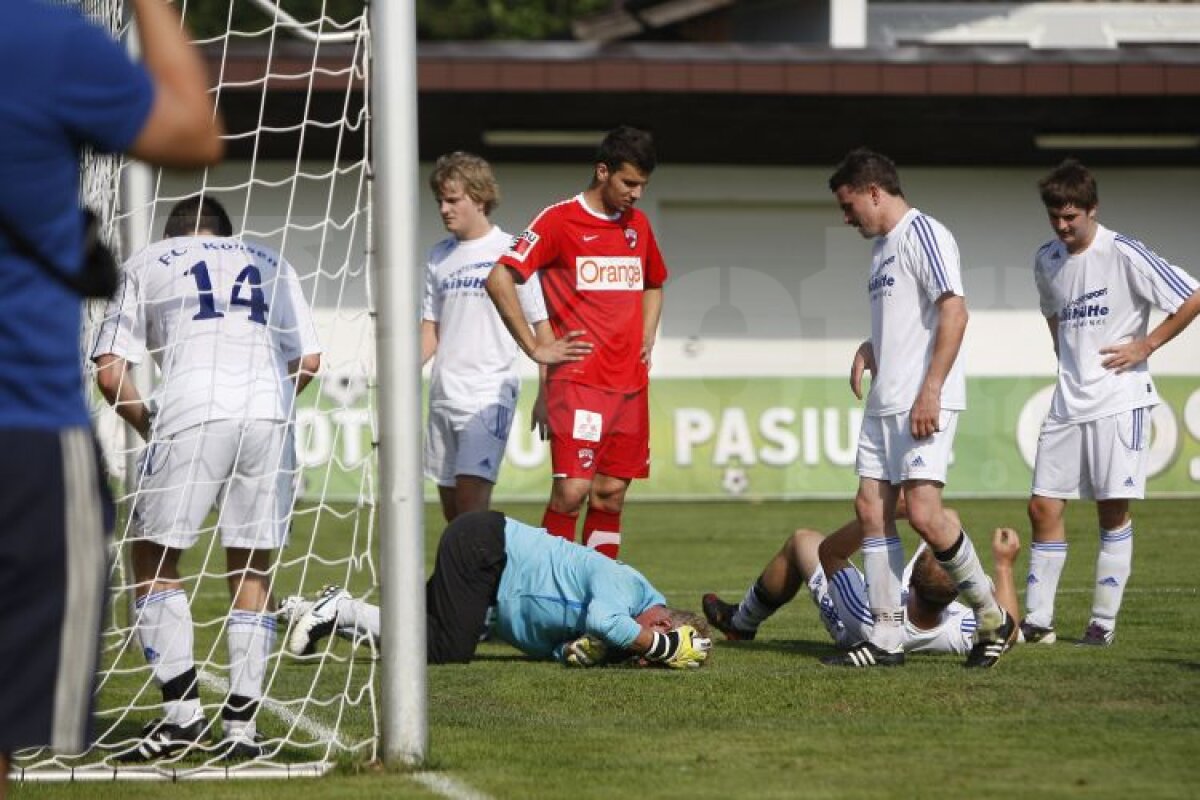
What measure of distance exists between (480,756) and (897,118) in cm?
1678

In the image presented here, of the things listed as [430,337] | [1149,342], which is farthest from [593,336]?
[1149,342]

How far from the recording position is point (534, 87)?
20.4 m

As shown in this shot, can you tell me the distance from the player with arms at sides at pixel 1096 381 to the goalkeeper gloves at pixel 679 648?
66.2 inches

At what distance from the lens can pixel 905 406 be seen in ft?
24.9

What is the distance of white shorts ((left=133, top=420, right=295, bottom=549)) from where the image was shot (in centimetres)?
608

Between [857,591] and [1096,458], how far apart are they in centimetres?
145

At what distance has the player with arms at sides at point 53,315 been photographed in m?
3.30

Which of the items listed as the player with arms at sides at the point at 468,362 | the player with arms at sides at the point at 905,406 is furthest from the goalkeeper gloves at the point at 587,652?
the player with arms at sides at the point at 468,362

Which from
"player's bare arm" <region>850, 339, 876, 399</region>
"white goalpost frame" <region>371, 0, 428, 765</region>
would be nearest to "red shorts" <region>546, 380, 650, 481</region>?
"player's bare arm" <region>850, 339, 876, 399</region>

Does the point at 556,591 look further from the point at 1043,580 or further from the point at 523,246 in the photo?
the point at 1043,580

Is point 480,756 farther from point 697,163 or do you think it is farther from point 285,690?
point 697,163

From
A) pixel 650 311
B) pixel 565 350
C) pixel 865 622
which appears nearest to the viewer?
pixel 865 622

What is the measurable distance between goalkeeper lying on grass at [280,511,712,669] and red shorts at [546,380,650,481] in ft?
3.17

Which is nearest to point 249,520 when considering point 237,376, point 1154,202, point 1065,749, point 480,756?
point 237,376
